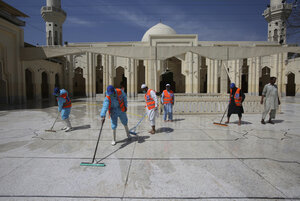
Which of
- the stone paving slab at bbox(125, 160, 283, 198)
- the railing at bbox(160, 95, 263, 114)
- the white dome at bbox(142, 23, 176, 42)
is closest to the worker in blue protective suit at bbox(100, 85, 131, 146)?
the stone paving slab at bbox(125, 160, 283, 198)

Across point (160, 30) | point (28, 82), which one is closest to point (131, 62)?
point (160, 30)

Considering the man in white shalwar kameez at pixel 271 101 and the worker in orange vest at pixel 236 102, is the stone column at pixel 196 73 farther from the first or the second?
the worker in orange vest at pixel 236 102

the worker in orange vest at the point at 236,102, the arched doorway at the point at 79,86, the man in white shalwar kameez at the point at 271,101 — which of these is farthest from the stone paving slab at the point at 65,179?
the arched doorway at the point at 79,86

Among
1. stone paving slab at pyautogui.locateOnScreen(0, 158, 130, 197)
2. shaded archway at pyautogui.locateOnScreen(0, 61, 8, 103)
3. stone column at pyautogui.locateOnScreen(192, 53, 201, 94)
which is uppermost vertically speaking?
stone column at pyautogui.locateOnScreen(192, 53, 201, 94)

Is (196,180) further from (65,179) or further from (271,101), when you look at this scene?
(271,101)

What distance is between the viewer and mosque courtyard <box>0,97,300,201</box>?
219 cm

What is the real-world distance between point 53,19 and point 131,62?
13.7 meters

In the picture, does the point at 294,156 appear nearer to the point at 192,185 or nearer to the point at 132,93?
the point at 192,185

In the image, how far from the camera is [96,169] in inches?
112

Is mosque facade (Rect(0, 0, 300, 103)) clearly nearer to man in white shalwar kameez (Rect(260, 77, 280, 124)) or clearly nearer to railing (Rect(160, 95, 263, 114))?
railing (Rect(160, 95, 263, 114))

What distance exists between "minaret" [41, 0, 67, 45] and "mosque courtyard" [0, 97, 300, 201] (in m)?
25.8

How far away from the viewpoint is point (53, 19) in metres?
25.0

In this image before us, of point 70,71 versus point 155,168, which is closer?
point 155,168

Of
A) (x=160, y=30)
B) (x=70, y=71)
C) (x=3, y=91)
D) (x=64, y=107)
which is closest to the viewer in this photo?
(x=64, y=107)
